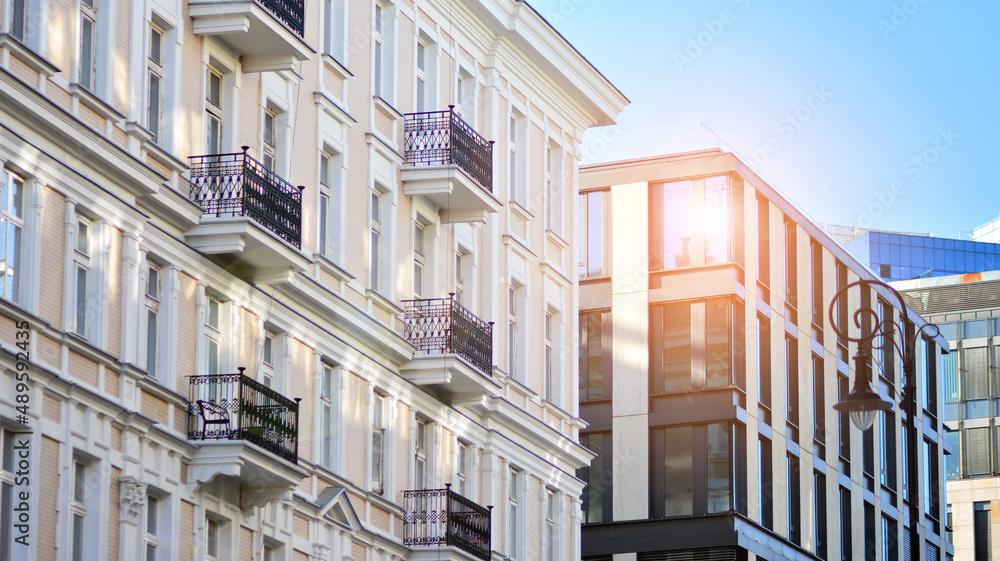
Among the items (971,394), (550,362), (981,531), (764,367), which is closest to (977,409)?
(971,394)

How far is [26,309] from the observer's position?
27.9m

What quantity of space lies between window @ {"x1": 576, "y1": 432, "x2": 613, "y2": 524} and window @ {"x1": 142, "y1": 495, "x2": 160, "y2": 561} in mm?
31377

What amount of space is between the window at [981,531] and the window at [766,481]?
55972 mm

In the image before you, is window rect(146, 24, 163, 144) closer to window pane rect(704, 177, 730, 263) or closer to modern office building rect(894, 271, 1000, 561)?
window pane rect(704, 177, 730, 263)

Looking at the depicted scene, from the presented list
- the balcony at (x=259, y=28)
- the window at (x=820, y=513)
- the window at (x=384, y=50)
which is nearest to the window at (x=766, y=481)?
the window at (x=820, y=513)

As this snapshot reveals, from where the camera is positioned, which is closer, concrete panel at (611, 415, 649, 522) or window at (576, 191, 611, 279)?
concrete panel at (611, 415, 649, 522)

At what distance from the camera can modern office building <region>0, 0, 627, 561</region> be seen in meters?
28.8

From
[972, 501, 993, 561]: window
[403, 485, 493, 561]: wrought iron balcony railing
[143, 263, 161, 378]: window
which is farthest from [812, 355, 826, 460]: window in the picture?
[972, 501, 993, 561]: window

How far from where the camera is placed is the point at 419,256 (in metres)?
42.3

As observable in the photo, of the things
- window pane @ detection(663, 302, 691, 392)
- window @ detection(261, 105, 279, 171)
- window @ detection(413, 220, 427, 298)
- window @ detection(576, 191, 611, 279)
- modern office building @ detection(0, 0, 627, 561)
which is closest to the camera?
modern office building @ detection(0, 0, 627, 561)

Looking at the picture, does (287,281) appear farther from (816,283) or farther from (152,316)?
(816,283)

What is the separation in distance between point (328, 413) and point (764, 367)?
93.2 ft

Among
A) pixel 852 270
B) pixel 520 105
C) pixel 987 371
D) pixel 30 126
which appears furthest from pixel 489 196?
pixel 987 371

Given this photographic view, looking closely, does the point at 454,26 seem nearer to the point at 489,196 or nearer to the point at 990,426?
the point at 489,196
